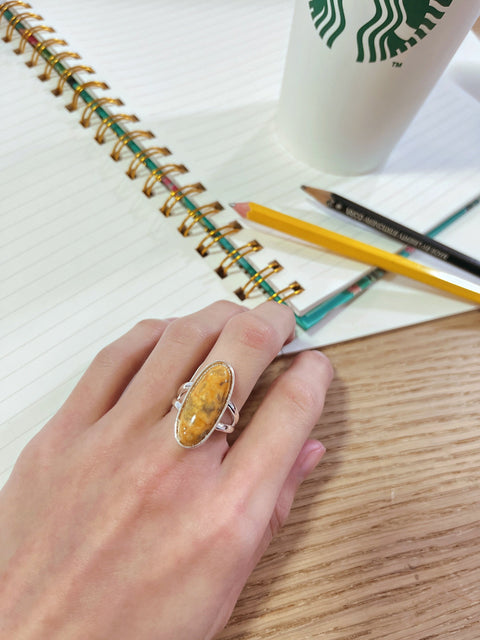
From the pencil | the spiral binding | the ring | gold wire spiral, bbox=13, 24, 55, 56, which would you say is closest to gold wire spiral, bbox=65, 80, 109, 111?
the spiral binding

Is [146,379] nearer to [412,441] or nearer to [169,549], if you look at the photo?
[169,549]

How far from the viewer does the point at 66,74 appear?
60cm

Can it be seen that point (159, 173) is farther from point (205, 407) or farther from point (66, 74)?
point (205, 407)

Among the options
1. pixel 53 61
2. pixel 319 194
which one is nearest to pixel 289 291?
pixel 319 194

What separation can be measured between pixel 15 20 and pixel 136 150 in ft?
0.97

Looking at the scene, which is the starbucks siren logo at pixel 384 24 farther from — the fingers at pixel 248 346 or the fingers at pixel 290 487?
the fingers at pixel 290 487

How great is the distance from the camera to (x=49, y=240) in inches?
19.9

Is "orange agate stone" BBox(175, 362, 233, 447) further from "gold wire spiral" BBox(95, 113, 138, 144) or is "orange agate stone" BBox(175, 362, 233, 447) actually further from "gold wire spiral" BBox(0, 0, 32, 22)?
"gold wire spiral" BBox(0, 0, 32, 22)

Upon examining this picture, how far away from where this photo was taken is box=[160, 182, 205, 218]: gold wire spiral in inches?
20.9

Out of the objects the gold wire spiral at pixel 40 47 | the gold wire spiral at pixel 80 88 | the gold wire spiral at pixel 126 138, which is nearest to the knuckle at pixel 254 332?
the gold wire spiral at pixel 126 138

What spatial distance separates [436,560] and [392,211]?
1.26 ft

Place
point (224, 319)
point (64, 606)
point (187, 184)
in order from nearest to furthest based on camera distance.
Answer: point (64, 606), point (224, 319), point (187, 184)

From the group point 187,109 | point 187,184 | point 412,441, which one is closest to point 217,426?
point 412,441

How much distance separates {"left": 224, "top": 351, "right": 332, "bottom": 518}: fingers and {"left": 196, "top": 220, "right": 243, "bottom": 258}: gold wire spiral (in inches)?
7.1
